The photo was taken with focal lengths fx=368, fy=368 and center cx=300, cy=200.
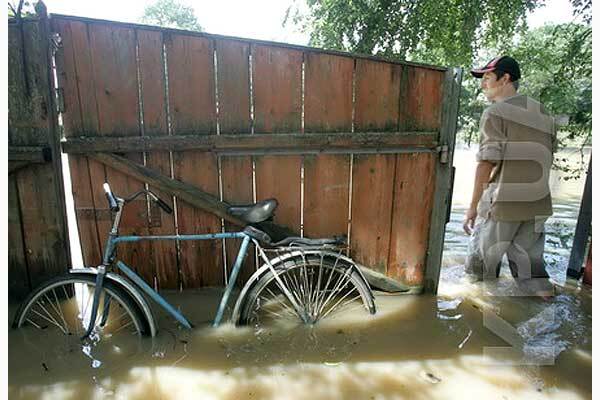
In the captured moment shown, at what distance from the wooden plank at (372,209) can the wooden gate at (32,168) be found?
2197 millimetres

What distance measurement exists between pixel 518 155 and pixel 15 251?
12.3 feet

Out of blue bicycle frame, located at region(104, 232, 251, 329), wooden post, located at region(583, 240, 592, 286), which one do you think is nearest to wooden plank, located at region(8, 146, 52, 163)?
blue bicycle frame, located at region(104, 232, 251, 329)

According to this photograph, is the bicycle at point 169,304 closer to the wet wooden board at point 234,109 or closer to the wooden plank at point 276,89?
the wet wooden board at point 234,109

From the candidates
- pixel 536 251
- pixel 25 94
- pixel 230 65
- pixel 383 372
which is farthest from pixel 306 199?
pixel 25 94

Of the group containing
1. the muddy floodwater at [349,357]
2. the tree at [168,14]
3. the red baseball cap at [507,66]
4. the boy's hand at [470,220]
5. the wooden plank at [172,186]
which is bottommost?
the muddy floodwater at [349,357]

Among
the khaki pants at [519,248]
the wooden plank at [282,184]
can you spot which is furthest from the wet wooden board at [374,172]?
the khaki pants at [519,248]

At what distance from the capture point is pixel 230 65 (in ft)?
8.46

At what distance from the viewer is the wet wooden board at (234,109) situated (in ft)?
8.41

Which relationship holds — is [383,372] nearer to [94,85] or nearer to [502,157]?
[502,157]

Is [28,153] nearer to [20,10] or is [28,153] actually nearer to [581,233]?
[20,10]

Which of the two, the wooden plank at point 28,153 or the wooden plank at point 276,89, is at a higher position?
the wooden plank at point 276,89

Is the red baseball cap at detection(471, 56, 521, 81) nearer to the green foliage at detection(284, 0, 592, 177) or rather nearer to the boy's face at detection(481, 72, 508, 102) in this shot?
the boy's face at detection(481, 72, 508, 102)

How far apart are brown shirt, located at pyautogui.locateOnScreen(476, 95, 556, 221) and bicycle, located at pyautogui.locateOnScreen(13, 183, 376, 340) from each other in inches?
47.6

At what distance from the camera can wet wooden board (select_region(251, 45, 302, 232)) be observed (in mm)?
2602
